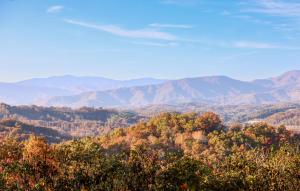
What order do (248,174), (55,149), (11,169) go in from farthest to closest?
(55,149) < (248,174) < (11,169)

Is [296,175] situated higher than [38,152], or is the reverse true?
[38,152]

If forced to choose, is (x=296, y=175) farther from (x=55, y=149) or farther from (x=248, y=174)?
(x=55, y=149)

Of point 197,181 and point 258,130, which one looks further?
point 258,130

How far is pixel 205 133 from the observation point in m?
178

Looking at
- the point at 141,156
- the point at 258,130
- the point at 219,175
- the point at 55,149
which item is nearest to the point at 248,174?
the point at 219,175

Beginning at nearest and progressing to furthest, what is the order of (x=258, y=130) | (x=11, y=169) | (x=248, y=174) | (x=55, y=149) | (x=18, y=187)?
(x=18, y=187)
(x=11, y=169)
(x=248, y=174)
(x=55, y=149)
(x=258, y=130)

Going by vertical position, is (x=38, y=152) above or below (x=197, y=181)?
above

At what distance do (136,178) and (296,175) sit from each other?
1887 cm

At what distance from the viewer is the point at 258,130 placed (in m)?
168

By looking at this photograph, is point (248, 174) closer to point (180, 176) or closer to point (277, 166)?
point (277, 166)

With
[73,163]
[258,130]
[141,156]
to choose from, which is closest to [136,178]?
[141,156]

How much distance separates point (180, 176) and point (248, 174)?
26.5 feet

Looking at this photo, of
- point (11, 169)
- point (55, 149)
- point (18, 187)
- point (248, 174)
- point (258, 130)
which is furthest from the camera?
point (258, 130)

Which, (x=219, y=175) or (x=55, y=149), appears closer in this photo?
(x=219, y=175)
